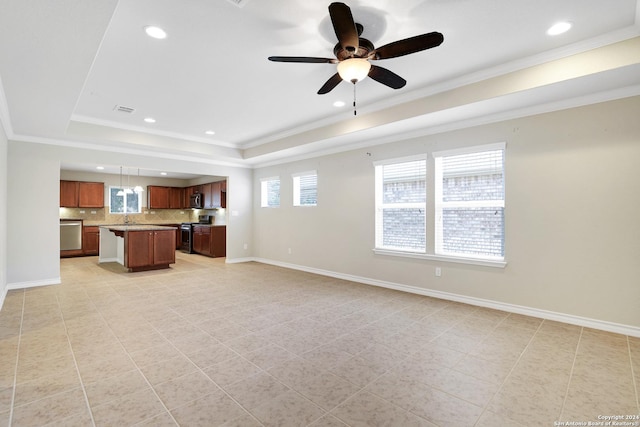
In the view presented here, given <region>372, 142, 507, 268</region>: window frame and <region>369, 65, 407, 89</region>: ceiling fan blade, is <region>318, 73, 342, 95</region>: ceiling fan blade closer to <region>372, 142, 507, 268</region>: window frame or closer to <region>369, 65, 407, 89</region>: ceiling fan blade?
<region>369, 65, 407, 89</region>: ceiling fan blade

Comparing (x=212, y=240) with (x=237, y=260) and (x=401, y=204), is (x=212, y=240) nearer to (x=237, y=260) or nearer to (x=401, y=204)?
(x=237, y=260)

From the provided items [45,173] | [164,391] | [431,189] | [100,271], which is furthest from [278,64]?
[100,271]

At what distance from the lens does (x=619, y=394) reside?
2107 mm

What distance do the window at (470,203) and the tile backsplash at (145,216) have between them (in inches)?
261

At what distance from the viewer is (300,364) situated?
2527mm

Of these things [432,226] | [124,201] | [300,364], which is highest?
[124,201]

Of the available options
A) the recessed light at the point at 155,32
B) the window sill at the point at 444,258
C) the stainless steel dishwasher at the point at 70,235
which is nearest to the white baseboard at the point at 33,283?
the stainless steel dishwasher at the point at 70,235

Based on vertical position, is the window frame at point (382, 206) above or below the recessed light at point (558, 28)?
below

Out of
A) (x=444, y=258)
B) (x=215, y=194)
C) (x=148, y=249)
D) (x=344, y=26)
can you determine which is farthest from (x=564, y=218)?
(x=215, y=194)

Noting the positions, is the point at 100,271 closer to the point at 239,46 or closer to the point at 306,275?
the point at 306,275

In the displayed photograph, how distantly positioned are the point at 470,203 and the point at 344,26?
9.81ft

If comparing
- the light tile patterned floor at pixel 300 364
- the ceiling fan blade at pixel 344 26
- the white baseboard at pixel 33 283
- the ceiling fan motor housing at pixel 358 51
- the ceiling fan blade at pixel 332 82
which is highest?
the ceiling fan motor housing at pixel 358 51

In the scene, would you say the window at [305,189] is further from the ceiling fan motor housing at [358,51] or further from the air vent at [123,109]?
the ceiling fan motor housing at [358,51]

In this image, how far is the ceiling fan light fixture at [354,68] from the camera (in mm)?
2510
